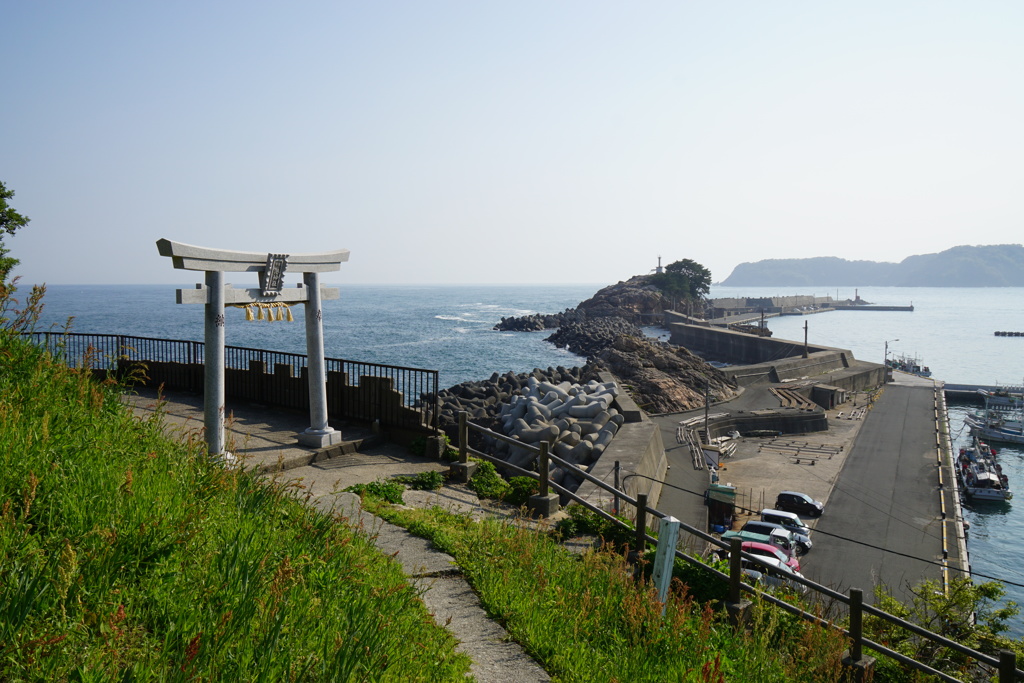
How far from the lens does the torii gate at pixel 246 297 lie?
1009 centimetres

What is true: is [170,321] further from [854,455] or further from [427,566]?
[427,566]

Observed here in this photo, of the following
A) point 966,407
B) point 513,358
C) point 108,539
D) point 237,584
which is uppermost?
point 108,539

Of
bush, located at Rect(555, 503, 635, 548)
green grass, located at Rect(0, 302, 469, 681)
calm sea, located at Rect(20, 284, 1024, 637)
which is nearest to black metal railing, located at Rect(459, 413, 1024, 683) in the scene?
bush, located at Rect(555, 503, 635, 548)

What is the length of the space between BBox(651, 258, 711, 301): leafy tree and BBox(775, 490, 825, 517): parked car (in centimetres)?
11367

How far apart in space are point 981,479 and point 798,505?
23.6 m

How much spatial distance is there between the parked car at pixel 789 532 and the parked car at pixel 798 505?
359cm

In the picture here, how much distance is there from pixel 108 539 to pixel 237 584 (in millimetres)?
805

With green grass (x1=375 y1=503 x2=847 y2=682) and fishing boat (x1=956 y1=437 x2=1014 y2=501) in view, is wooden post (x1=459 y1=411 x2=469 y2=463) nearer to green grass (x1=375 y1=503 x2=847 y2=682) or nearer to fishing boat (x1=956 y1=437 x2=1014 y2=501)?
green grass (x1=375 y1=503 x2=847 y2=682)

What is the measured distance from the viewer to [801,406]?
54.6 m

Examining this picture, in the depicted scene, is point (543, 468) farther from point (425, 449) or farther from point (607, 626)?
point (607, 626)

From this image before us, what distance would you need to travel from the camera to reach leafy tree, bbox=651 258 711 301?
144 meters

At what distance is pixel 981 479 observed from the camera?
150ft

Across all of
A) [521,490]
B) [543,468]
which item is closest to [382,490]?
[521,490]

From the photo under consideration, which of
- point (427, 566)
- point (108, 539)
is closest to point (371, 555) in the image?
point (427, 566)
